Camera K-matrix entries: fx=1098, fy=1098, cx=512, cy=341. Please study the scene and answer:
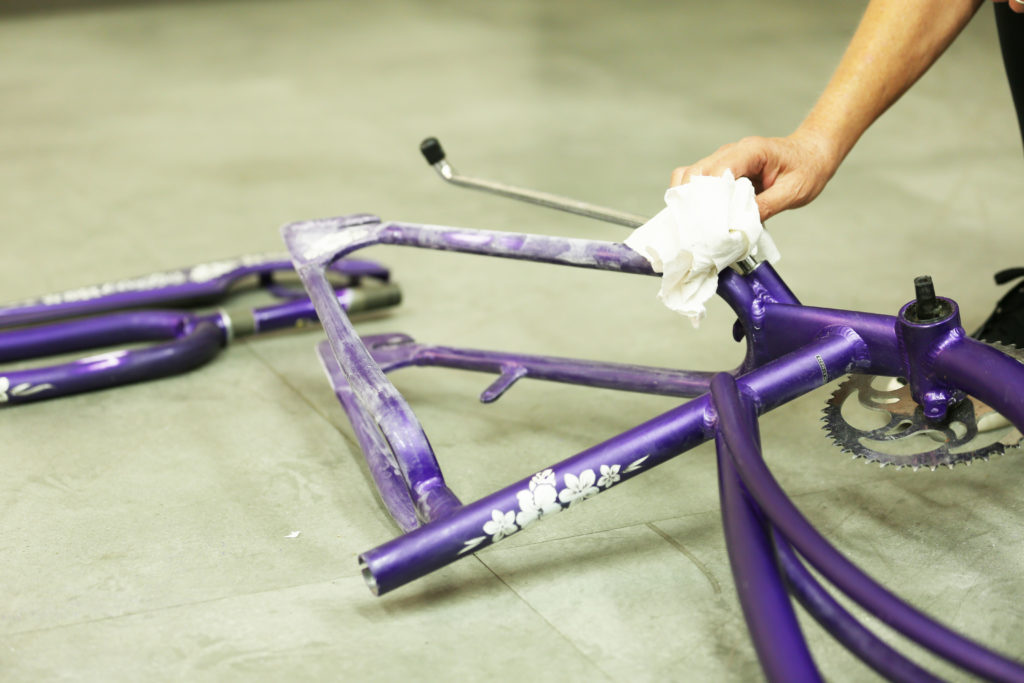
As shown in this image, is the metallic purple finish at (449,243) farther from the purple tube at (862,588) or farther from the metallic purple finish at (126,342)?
the purple tube at (862,588)

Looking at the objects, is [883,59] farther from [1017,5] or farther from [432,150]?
[432,150]

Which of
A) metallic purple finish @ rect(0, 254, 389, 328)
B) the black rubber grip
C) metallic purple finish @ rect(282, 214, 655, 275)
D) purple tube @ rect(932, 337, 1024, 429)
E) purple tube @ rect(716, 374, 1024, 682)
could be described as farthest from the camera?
metallic purple finish @ rect(0, 254, 389, 328)

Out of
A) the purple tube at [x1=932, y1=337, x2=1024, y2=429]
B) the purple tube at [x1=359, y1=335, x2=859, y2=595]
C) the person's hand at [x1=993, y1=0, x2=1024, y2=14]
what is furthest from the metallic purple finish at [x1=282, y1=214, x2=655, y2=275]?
the person's hand at [x1=993, y1=0, x2=1024, y2=14]

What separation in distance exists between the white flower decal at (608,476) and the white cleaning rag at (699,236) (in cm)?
18

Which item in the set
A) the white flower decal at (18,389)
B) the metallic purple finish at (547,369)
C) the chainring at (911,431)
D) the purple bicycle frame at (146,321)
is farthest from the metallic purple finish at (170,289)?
the chainring at (911,431)

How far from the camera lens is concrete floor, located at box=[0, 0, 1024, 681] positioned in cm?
103

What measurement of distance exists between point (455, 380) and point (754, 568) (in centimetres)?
80

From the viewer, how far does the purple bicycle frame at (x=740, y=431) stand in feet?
2.64

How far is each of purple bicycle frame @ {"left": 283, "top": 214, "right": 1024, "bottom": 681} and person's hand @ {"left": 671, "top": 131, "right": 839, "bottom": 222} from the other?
0.27 feet

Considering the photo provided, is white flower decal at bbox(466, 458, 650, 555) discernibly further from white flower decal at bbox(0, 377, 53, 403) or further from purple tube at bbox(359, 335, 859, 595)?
white flower decal at bbox(0, 377, 53, 403)

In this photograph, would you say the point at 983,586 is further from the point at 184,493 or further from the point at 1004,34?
the point at 184,493

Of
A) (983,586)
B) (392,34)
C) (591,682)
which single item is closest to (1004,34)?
(983,586)

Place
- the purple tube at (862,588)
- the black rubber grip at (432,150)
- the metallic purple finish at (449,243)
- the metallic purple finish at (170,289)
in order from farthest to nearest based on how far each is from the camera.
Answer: the metallic purple finish at (170,289) < the black rubber grip at (432,150) < the metallic purple finish at (449,243) < the purple tube at (862,588)

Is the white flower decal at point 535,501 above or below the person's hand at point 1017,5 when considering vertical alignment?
A: below
